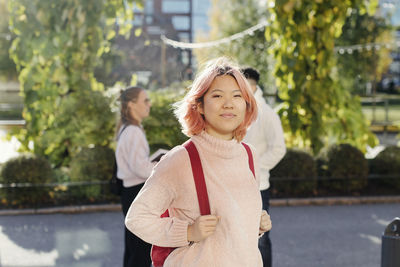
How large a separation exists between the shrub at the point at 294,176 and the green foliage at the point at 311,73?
1.91 ft

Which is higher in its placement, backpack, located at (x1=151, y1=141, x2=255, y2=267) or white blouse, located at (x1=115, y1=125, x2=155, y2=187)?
backpack, located at (x1=151, y1=141, x2=255, y2=267)

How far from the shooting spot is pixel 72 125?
973 cm

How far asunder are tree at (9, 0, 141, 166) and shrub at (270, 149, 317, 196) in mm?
2721

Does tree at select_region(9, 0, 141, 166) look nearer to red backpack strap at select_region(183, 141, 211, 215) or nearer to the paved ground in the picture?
the paved ground

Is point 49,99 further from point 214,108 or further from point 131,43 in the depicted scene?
point 131,43

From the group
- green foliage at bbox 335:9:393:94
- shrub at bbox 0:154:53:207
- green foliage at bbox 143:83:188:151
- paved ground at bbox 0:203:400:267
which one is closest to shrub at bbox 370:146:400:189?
paved ground at bbox 0:203:400:267

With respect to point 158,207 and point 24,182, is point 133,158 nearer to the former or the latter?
point 158,207

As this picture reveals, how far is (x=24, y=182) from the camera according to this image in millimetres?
9008

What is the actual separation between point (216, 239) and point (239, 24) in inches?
1309

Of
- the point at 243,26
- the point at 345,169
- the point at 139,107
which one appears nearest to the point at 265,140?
the point at 139,107

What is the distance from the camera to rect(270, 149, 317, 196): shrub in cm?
971

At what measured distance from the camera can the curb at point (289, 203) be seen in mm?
8703

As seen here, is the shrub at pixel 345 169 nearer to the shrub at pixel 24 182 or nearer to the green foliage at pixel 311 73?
the green foliage at pixel 311 73

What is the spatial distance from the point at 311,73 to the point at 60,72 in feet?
13.2
